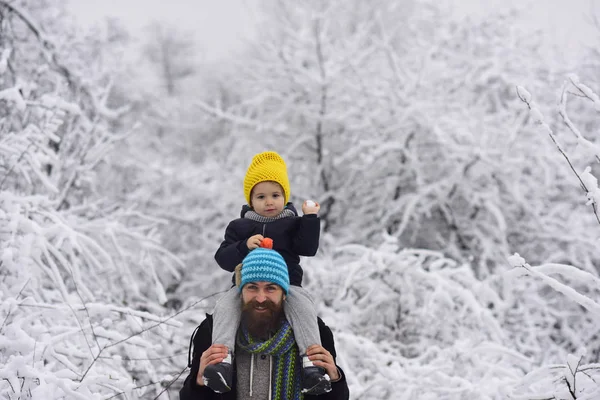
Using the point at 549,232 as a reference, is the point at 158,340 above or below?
below

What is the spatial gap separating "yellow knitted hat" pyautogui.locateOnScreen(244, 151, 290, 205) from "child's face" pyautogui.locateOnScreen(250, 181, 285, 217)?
0.03 meters

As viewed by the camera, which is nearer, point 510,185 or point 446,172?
point 510,185

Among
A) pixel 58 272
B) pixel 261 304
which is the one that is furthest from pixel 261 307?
pixel 58 272

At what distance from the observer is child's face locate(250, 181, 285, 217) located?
2070 mm

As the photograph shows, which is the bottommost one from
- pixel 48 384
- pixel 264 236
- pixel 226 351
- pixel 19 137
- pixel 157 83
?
pixel 48 384

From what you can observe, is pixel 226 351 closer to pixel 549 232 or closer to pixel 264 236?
pixel 264 236

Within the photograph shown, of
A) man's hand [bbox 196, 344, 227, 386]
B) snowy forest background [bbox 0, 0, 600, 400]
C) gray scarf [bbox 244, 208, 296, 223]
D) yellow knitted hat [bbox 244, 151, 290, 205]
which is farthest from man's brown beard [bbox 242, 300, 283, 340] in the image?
snowy forest background [bbox 0, 0, 600, 400]

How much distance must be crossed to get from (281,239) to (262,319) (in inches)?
14.1

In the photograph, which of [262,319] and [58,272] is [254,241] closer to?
[262,319]

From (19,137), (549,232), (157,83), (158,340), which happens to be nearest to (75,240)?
(19,137)

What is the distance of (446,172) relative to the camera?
7.49 meters

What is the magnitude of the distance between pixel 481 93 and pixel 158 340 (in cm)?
718

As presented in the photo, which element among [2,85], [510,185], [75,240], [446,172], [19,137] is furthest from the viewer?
[446,172]

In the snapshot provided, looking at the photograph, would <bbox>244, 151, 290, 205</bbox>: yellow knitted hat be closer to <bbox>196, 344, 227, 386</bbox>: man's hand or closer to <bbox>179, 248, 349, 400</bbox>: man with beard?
<bbox>179, 248, 349, 400</bbox>: man with beard
